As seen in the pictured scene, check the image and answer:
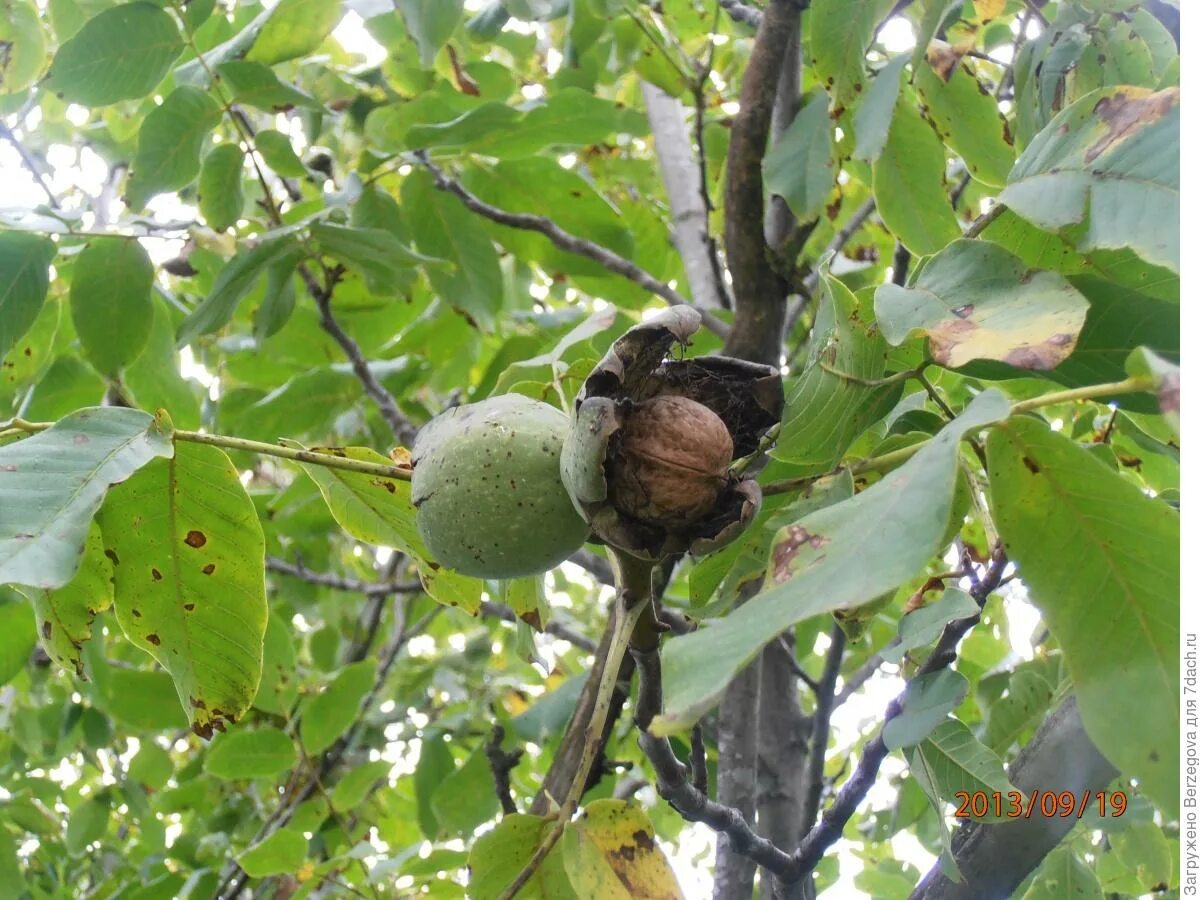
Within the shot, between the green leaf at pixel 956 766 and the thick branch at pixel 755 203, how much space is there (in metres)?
0.98

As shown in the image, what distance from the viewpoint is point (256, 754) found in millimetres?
2322

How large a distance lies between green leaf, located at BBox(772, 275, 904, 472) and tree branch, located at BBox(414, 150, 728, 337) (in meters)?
1.20

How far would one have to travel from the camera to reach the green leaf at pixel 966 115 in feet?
6.21

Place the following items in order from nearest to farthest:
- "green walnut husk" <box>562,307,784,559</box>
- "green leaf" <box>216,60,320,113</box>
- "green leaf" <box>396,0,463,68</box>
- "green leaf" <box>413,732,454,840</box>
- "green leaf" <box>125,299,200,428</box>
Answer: "green walnut husk" <box>562,307,784,559</box> → "green leaf" <box>396,0,463,68</box> → "green leaf" <box>216,60,320,113</box> → "green leaf" <box>125,299,200,428</box> → "green leaf" <box>413,732,454,840</box>

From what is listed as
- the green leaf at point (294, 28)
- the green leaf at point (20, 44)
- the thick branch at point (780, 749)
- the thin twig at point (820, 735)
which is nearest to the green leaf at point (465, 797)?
the thick branch at point (780, 749)

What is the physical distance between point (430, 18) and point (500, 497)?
1163 mm

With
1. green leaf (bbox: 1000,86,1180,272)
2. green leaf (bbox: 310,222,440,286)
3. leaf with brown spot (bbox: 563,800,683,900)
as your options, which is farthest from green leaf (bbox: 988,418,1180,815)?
green leaf (bbox: 310,222,440,286)

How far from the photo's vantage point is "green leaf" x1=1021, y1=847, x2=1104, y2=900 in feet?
5.49

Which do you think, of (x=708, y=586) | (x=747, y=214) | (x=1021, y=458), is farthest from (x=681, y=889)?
(x=747, y=214)

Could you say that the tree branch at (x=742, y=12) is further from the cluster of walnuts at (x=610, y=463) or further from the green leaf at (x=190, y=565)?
Answer: the green leaf at (x=190, y=565)

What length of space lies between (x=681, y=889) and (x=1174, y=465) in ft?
4.58

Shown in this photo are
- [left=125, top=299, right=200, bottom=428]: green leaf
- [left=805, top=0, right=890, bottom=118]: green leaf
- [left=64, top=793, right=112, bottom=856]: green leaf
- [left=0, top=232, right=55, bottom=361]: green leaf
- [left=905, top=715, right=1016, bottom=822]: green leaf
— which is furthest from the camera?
[left=64, top=793, right=112, bottom=856]: green leaf

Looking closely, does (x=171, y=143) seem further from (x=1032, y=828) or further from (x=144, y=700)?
(x=1032, y=828)

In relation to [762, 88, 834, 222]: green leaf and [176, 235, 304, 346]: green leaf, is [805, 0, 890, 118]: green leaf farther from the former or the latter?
[176, 235, 304, 346]: green leaf
